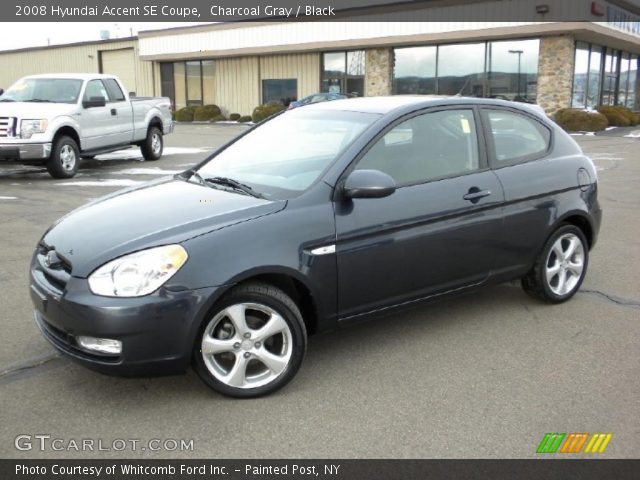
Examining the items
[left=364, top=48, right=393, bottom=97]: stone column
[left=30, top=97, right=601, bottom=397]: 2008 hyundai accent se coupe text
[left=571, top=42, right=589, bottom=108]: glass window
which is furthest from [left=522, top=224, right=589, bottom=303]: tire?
[left=364, top=48, right=393, bottom=97]: stone column

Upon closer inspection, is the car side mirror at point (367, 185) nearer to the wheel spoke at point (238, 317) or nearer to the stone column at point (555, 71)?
the wheel spoke at point (238, 317)

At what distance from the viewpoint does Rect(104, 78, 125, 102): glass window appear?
13.6m

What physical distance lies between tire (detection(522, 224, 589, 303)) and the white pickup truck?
933 cm

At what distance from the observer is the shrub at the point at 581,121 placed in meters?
24.6

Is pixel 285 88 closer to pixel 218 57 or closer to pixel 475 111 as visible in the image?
pixel 218 57

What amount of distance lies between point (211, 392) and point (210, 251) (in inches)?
32.7

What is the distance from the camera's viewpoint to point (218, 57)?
36656mm

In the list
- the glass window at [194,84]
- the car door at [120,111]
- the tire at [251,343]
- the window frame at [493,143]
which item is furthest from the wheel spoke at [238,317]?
the glass window at [194,84]

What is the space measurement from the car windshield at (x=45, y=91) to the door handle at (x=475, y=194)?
10.0 m

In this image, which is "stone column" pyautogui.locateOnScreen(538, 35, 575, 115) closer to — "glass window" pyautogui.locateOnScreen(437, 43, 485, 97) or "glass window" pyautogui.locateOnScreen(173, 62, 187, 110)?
"glass window" pyautogui.locateOnScreen(437, 43, 485, 97)

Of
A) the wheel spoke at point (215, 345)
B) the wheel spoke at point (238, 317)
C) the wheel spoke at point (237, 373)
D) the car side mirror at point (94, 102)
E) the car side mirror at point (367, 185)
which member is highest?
the car side mirror at point (94, 102)

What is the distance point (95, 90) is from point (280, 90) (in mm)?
22827

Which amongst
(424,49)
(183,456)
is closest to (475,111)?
(183,456)

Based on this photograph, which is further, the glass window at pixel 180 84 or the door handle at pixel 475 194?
the glass window at pixel 180 84
